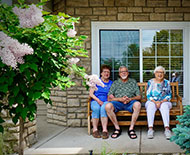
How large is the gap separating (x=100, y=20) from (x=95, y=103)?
158 cm

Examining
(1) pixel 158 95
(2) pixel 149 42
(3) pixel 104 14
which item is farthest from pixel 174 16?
(1) pixel 158 95

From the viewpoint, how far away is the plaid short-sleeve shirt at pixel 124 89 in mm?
3986

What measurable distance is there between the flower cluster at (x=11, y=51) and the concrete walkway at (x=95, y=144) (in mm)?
2013

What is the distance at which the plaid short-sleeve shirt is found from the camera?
3.99m

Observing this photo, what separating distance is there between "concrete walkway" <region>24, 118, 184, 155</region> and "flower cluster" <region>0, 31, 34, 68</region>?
6.60 feet

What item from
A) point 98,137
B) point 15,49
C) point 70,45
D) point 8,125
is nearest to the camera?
point 15,49

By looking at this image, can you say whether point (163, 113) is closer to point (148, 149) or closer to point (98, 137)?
point (148, 149)

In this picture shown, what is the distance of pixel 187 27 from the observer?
4.38 metres

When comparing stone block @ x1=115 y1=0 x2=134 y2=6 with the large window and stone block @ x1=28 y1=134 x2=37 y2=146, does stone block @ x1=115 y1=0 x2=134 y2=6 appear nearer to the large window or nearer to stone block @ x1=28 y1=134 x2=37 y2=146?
the large window

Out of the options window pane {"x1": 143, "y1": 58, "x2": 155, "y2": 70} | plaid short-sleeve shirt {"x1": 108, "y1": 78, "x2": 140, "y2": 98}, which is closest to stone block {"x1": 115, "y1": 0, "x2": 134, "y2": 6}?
window pane {"x1": 143, "y1": 58, "x2": 155, "y2": 70}

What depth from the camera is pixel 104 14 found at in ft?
14.3

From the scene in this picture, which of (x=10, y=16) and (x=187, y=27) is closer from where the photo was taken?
(x=10, y=16)

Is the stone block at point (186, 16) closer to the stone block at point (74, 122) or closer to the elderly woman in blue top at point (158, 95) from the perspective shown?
the elderly woman in blue top at point (158, 95)

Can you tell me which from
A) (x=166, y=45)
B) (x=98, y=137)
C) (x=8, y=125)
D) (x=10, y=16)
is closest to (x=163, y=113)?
(x=98, y=137)
